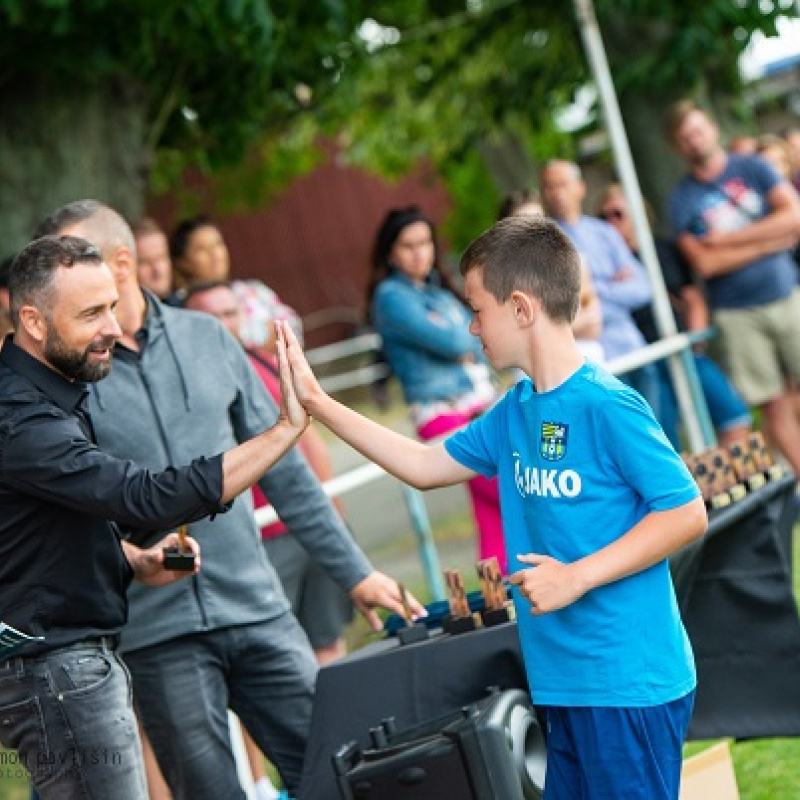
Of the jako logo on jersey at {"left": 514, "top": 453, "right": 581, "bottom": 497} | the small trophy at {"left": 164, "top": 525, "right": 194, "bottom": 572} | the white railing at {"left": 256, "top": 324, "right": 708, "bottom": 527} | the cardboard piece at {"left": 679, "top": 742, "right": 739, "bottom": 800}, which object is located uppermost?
the white railing at {"left": 256, "top": 324, "right": 708, "bottom": 527}

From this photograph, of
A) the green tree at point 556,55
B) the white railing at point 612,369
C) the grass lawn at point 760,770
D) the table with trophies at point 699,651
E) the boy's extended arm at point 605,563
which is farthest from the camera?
the green tree at point 556,55

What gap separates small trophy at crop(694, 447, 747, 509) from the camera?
18.2 ft

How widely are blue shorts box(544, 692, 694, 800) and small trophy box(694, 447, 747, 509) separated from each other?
1.65 metres

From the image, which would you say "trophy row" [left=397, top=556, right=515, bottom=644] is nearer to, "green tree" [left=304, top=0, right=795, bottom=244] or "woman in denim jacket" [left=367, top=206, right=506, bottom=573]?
"woman in denim jacket" [left=367, top=206, right=506, bottom=573]

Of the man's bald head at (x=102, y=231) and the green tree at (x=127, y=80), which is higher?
the green tree at (x=127, y=80)

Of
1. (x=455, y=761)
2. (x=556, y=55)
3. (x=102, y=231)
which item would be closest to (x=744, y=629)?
(x=455, y=761)

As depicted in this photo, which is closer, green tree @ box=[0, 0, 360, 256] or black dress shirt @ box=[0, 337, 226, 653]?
black dress shirt @ box=[0, 337, 226, 653]

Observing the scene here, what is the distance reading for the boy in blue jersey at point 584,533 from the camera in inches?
149

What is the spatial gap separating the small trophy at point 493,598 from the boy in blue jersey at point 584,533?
598mm

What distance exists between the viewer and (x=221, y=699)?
4.76 m

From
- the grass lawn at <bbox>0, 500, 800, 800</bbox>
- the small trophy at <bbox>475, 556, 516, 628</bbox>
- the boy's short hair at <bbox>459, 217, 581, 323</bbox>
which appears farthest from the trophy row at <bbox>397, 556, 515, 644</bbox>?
the boy's short hair at <bbox>459, 217, 581, 323</bbox>

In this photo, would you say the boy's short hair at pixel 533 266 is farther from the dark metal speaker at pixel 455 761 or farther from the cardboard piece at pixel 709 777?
the cardboard piece at pixel 709 777

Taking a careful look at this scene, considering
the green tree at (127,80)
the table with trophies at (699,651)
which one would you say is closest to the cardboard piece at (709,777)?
the table with trophies at (699,651)

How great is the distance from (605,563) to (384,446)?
2.43ft
